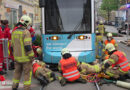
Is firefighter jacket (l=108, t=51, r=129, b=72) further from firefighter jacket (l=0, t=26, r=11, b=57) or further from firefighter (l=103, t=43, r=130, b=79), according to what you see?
firefighter jacket (l=0, t=26, r=11, b=57)

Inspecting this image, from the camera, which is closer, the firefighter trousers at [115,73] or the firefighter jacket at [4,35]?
the firefighter trousers at [115,73]

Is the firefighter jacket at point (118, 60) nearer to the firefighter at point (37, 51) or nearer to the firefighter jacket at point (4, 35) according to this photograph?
the firefighter jacket at point (4, 35)

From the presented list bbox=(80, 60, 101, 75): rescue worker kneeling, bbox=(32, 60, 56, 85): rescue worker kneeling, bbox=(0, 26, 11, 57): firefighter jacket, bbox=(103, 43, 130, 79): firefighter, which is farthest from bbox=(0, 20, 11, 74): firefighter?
bbox=(103, 43, 130, 79): firefighter

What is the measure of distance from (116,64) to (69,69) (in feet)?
4.54

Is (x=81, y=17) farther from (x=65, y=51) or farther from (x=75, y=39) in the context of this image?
(x=65, y=51)

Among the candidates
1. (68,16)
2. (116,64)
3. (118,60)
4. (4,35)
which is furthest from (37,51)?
(118,60)

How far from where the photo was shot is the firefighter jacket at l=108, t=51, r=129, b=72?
269 inches

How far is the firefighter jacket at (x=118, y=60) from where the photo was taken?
6.83 m

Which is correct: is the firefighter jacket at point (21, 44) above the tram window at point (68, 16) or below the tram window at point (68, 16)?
below

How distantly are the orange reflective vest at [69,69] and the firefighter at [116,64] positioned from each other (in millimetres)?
917

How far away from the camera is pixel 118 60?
6941 millimetres

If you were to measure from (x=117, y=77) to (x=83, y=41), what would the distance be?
84.9 inches

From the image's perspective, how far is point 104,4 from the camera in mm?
84000


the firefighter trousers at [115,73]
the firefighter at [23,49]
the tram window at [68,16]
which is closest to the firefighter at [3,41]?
the tram window at [68,16]
